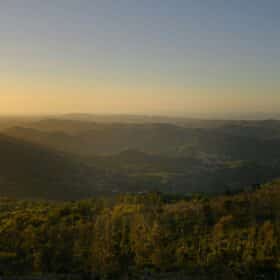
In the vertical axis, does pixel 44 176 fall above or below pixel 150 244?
below

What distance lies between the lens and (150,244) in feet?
38.2

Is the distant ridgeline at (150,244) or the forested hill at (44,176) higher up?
the distant ridgeline at (150,244)

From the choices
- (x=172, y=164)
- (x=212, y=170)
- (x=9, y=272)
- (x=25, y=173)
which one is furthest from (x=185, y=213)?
(x=172, y=164)

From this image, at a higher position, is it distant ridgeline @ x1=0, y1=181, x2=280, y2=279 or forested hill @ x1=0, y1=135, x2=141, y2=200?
distant ridgeline @ x1=0, y1=181, x2=280, y2=279

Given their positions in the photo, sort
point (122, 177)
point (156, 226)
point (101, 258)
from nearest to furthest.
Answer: point (101, 258) < point (156, 226) < point (122, 177)

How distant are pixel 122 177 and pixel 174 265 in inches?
3750

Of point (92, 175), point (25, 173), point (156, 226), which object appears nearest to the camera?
point (156, 226)

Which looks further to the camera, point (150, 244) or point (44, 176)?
point (44, 176)

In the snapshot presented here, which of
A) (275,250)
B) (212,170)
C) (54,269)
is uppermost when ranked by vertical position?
(275,250)

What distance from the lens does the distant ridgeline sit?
9773 millimetres

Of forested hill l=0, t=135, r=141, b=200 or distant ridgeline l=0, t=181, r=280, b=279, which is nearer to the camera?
distant ridgeline l=0, t=181, r=280, b=279

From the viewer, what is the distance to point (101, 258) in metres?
10.5

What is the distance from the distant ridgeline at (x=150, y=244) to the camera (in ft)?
32.1

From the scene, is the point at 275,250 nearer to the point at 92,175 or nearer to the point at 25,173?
the point at 25,173
